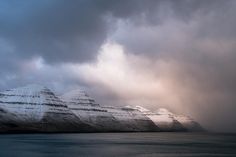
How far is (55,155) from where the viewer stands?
5384 inches

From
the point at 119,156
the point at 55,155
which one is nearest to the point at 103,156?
the point at 119,156

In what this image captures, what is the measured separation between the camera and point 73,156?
13438 cm

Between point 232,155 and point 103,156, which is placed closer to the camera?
point 103,156

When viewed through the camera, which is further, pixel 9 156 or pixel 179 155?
pixel 179 155

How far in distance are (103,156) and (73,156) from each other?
9031 millimetres

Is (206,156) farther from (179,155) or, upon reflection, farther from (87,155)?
(87,155)

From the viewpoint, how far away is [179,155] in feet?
467

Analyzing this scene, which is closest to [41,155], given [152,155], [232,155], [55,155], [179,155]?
[55,155]

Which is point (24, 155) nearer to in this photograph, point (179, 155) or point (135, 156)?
point (135, 156)

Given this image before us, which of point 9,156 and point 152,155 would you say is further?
point 152,155

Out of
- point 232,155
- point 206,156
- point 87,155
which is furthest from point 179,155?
point 87,155

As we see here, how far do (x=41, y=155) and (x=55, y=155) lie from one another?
4.43 metres

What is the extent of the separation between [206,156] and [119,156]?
89.7 feet

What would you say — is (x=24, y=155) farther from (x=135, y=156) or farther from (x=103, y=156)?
(x=135, y=156)
